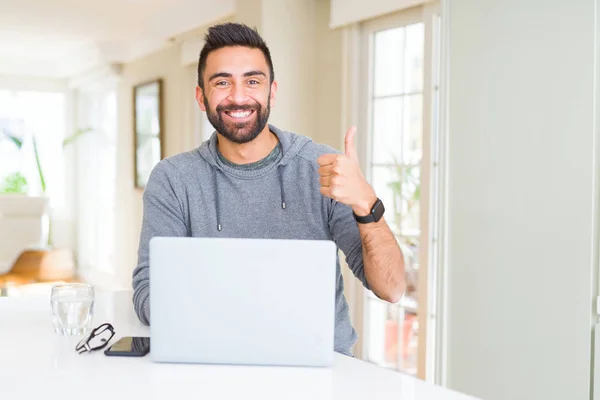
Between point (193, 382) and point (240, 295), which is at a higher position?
point (240, 295)

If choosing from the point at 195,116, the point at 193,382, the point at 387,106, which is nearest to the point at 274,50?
the point at 387,106

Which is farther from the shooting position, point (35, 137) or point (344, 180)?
point (35, 137)

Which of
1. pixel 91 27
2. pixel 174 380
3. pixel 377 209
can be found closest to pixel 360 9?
pixel 377 209

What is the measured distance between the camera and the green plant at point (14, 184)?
8555mm

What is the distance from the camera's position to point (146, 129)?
21.3ft

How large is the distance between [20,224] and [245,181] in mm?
6090

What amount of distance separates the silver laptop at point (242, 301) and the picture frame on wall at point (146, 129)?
16.4ft

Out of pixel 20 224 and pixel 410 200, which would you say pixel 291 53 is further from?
pixel 20 224

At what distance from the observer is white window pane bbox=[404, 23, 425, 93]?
138 inches

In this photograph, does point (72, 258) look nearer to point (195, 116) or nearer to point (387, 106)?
point (195, 116)

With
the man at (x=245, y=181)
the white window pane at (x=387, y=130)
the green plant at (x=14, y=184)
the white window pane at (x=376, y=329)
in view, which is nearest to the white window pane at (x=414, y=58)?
the white window pane at (x=387, y=130)

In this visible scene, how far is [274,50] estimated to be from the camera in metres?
4.10

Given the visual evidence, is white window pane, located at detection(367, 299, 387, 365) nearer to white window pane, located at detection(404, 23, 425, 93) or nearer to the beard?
white window pane, located at detection(404, 23, 425, 93)

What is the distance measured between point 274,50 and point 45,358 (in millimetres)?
3092
